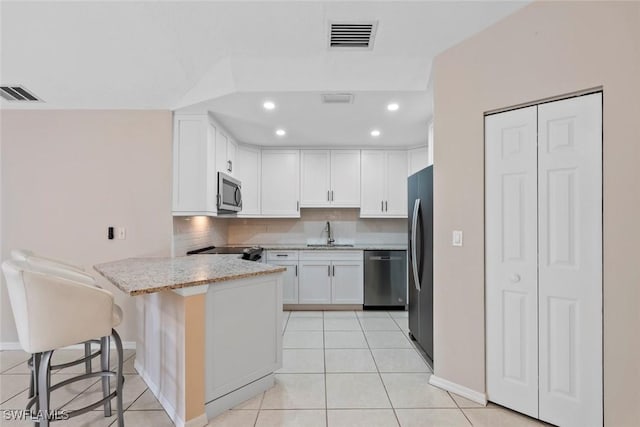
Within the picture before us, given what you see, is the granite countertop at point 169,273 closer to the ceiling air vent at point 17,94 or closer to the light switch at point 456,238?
the light switch at point 456,238

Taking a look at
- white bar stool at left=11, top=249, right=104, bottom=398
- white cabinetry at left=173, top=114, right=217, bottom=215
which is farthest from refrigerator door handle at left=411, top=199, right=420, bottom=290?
white bar stool at left=11, top=249, right=104, bottom=398

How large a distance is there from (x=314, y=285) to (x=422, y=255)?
1917 mm

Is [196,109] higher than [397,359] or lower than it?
higher

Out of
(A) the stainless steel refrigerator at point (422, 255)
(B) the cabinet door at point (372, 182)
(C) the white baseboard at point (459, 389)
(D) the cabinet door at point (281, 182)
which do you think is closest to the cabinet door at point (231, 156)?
(D) the cabinet door at point (281, 182)

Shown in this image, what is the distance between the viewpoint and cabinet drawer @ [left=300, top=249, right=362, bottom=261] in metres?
4.15

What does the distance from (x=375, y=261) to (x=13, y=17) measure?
162 inches

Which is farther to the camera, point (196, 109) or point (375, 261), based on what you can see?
point (375, 261)

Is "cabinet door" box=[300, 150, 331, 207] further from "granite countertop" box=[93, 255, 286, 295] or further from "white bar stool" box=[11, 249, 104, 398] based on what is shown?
"white bar stool" box=[11, 249, 104, 398]

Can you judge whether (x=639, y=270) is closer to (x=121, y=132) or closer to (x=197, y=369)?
(x=197, y=369)

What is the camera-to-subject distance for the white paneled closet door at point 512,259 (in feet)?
6.10

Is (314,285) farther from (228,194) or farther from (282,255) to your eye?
(228,194)

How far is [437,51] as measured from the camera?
221cm

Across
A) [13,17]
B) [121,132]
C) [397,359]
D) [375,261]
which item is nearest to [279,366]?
[397,359]

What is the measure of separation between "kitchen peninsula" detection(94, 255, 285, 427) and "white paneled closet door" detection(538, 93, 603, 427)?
1.82 meters
